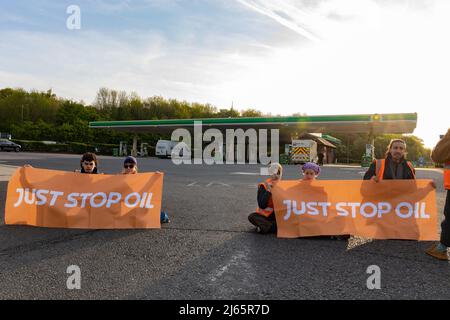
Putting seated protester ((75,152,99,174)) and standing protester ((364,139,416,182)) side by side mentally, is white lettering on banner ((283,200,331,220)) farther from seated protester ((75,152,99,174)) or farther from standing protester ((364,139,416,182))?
seated protester ((75,152,99,174))

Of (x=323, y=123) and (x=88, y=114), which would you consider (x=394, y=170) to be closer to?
(x=323, y=123)

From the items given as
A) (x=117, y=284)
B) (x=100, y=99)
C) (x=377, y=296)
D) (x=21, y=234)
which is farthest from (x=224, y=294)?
(x=100, y=99)

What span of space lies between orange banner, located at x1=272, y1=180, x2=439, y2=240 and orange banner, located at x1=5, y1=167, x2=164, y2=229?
2.27 meters

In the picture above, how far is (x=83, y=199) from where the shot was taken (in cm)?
564

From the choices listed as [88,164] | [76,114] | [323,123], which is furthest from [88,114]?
[88,164]

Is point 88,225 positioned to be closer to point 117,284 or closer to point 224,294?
point 117,284

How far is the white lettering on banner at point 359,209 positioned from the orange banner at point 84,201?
7.64 ft

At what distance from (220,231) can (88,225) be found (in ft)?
7.30

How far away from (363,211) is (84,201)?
183 inches

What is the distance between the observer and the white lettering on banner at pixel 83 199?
5633mm

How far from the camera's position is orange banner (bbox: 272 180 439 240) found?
16.9 ft
